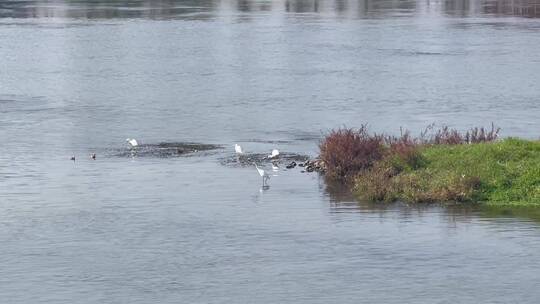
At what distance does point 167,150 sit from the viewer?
141 ft

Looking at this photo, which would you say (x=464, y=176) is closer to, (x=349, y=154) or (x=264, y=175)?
(x=349, y=154)

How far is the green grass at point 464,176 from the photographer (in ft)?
108

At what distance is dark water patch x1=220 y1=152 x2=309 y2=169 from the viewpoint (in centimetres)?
3978

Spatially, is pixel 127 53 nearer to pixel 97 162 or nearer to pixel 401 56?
pixel 401 56

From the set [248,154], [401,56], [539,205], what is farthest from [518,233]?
[401,56]

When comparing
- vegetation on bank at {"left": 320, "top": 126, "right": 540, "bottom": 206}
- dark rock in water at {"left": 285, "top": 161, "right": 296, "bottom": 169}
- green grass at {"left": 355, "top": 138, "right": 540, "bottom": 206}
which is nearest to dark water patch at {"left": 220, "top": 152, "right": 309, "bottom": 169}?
dark rock in water at {"left": 285, "top": 161, "right": 296, "bottom": 169}

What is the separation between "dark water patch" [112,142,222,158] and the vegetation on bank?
7.27 m

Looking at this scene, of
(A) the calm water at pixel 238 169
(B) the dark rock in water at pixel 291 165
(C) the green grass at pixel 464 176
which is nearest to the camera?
(A) the calm water at pixel 238 169

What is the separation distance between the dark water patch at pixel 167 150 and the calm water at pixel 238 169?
418 mm

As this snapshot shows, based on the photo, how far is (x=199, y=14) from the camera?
114500mm

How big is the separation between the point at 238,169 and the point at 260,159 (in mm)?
1512

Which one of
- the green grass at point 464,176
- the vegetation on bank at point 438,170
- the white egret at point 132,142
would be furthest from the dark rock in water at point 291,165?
the white egret at point 132,142

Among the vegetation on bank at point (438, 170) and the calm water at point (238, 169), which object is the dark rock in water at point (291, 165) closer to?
the calm water at point (238, 169)

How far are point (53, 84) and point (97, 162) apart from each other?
23749 millimetres
